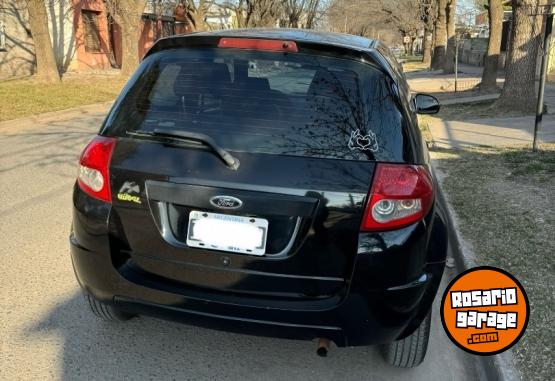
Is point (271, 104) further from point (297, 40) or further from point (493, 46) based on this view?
point (493, 46)

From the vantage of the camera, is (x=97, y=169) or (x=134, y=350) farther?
(x=134, y=350)

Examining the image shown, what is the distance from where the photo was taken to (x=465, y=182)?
634 cm

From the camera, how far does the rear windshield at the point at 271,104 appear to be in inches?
96.3

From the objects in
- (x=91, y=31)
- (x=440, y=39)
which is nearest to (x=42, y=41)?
(x=91, y=31)

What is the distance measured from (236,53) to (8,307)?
2.28m

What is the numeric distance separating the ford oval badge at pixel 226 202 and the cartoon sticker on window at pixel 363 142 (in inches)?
22.6

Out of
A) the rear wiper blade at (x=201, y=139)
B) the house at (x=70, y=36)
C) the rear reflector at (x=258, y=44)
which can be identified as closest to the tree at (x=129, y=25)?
the house at (x=70, y=36)

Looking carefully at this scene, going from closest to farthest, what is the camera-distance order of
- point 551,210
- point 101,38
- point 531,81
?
point 551,210 < point 531,81 < point 101,38

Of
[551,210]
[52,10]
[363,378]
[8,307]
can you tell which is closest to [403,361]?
[363,378]

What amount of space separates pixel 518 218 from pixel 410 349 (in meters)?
2.75

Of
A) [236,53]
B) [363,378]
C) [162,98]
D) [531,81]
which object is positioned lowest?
[363,378]

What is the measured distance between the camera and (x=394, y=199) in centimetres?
236

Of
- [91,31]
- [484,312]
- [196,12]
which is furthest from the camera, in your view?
[196,12]

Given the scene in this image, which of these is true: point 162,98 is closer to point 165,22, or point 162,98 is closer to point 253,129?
point 253,129
